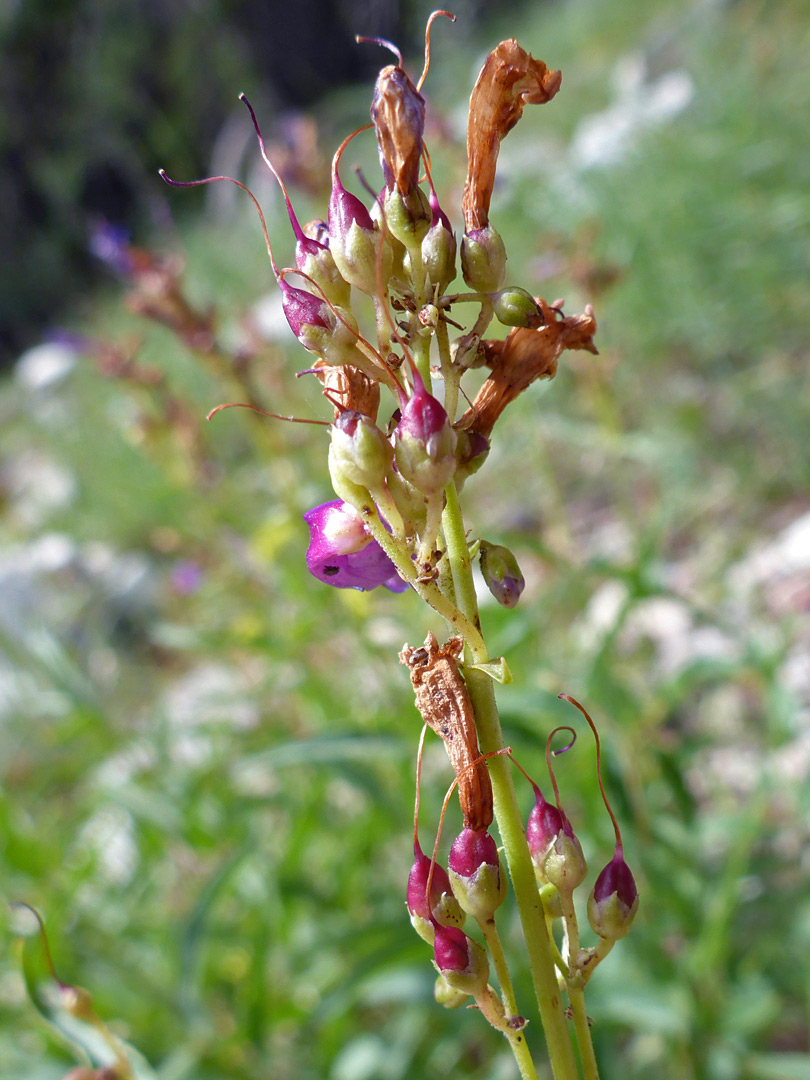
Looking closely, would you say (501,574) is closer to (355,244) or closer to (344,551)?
(344,551)

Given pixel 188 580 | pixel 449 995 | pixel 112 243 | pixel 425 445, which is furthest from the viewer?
pixel 188 580

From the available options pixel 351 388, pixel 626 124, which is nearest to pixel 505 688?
pixel 351 388

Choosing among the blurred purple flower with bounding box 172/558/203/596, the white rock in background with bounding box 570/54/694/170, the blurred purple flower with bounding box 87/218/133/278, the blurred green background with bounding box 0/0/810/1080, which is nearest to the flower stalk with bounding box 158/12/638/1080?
the blurred green background with bounding box 0/0/810/1080

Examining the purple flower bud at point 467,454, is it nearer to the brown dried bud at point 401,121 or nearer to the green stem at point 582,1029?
the brown dried bud at point 401,121

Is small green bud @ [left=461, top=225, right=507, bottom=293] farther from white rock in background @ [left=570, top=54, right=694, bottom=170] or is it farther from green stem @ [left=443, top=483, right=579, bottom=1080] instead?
white rock in background @ [left=570, top=54, right=694, bottom=170]

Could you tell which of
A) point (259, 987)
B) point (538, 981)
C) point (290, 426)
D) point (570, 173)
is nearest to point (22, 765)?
point (290, 426)

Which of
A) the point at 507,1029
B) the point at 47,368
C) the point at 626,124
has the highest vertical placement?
the point at 47,368
